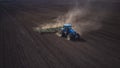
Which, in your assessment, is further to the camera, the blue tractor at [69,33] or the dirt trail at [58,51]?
the blue tractor at [69,33]

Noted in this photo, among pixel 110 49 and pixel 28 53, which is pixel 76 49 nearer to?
pixel 110 49

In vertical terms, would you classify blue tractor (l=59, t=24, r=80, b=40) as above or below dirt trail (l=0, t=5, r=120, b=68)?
above

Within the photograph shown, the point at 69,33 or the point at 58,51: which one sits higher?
the point at 69,33

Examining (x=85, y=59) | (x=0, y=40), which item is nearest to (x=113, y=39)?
(x=85, y=59)

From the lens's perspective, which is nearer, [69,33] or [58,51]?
[58,51]

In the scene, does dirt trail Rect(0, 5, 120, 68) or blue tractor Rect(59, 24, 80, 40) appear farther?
blue tractor Rect(59, 24, 80, 40)
